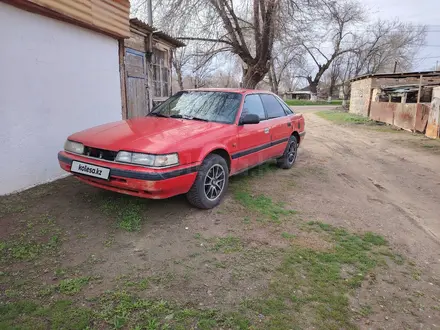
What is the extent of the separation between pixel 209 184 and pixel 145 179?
3.16ft

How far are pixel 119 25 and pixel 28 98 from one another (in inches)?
108

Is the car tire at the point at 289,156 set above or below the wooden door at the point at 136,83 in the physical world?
below

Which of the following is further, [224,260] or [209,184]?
[209,184]

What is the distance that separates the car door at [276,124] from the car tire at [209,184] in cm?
155

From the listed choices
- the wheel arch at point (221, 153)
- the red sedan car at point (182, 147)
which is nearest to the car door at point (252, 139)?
the red sedan car at point (182, 147)

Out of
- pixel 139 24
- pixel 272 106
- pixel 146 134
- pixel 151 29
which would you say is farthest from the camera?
pixel 151 29

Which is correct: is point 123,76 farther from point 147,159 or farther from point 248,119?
point 147,159

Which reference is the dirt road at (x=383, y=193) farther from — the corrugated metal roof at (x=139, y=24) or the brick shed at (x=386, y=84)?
the brick shed at (x=386, y=84)

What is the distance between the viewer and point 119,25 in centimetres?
625

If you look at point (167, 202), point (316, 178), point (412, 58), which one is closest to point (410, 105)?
point (316, 178)

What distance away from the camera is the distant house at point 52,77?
411 cm

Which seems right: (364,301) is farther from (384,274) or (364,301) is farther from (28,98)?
(28,98)

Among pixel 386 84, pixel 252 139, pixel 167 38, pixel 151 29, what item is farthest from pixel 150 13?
pixel 386 84

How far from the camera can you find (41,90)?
180 inches
